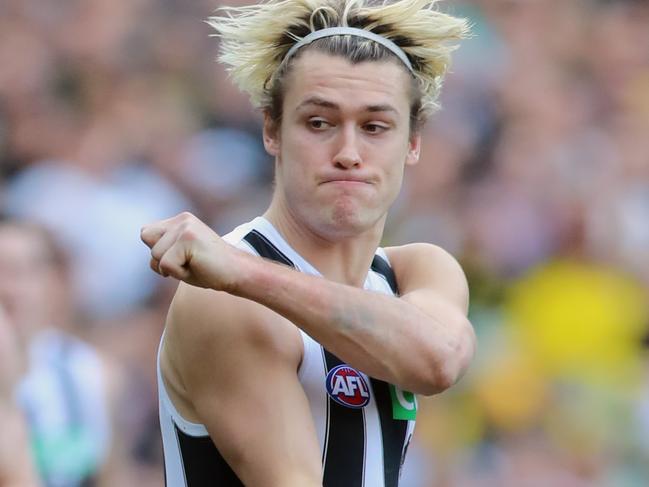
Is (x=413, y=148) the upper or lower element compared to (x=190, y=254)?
upper

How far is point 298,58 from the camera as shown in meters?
3.38

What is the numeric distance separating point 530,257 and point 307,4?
12.4 ft

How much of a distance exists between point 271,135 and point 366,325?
74 centimetres

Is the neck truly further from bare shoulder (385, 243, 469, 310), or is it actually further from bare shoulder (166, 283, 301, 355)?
bare shoulder (166, 283, 301, 355)

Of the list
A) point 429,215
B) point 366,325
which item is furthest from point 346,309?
point 429,215

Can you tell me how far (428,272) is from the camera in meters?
3.67

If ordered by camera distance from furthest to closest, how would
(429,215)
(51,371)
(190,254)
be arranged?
1. (429,215)
2. (51,371)
3. (190,254)

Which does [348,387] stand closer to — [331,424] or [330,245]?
[331,424]

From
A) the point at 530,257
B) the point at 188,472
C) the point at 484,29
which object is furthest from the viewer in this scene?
the point at 484,29

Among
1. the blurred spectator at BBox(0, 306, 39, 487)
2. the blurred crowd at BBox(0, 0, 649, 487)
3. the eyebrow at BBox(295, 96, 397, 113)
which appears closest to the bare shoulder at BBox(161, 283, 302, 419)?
the eyebrow at BBox(295, 96, 397, 113)

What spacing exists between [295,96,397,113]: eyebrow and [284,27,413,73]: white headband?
19cm

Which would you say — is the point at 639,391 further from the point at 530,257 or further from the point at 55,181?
the point at 55,181

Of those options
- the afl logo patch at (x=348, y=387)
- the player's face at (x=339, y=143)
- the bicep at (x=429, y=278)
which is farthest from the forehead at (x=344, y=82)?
the afl logo patch at (x=348, y=387)

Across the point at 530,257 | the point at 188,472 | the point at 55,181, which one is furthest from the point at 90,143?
the point at 188,472
